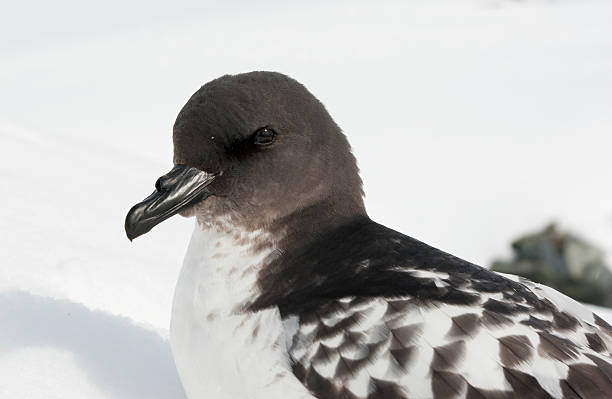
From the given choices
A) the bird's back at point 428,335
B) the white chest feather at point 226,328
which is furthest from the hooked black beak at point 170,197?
the bird's back at point 428,335

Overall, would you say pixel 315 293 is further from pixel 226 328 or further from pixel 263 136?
pixel 263 136

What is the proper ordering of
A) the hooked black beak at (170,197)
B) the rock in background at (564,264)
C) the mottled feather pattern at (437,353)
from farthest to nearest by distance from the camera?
the rock in background at (564,264)
the hooked black beak at (170,197)
the mottled feather pattern at (437,353)

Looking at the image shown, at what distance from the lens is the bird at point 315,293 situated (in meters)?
2.26

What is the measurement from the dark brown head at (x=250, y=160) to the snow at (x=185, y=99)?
0.65 meters

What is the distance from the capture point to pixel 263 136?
2.63m

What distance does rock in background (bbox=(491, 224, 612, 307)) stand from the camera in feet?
20.8

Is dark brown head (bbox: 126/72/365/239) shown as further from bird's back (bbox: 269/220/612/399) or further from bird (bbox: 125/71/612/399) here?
bird's back (bbox: 269/220/612/399)

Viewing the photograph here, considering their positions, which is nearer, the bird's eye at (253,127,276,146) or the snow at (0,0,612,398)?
the bird's eye at (253,127,276,146)

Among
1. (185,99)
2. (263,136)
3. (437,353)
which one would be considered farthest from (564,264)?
(437,353)

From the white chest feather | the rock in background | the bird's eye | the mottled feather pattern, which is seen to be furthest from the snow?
Answer: the bird's eye

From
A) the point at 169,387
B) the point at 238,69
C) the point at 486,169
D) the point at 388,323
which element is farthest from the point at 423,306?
the point at 238,69

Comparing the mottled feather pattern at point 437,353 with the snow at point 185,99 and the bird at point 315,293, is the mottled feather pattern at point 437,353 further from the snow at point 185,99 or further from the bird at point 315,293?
the snow at point 185,99

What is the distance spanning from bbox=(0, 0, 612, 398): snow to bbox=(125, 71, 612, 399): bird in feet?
1.66

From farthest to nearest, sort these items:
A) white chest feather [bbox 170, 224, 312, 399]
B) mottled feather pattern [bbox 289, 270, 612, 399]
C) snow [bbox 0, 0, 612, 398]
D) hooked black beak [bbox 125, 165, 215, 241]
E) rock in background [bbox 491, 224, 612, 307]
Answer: rock in background [bbox 491, 224, 612, 307] < snow [bbox 0, 0, 612, 398] < hooked black beak [bbox 125, 165, 215, 241] < white chest feather [bbox 170, 224, 312, 399] < mottled feather pattern [bbox 289, 270, 612, 399]
